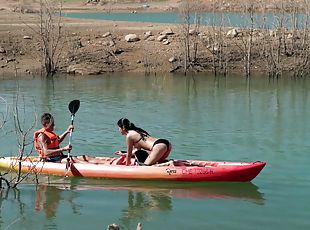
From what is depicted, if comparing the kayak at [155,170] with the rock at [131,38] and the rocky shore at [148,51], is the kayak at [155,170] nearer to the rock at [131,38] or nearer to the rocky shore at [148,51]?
the rocky shore at [148,51]

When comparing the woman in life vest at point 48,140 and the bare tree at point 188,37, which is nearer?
the woman in life vest at point 48,140

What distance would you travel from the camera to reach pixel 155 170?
13.9 meters

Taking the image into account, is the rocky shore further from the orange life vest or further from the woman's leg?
the orange life vest

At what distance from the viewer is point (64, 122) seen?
2081 centimetres

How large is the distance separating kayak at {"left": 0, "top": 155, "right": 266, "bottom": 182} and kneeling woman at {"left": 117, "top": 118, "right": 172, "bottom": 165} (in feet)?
0.59

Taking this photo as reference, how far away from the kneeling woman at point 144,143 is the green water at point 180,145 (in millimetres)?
529

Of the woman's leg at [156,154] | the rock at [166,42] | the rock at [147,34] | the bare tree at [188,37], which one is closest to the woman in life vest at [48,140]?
the woman's leg at [156,154]

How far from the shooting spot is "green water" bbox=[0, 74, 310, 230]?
39.8ft

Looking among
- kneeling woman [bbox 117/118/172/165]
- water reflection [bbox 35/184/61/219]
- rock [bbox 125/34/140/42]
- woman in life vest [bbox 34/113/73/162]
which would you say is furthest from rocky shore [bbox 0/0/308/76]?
water reflection [bbox 35/184/61/219]

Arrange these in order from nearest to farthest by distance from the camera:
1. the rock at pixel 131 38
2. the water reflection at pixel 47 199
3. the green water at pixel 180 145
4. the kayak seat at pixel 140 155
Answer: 1. the green water at pixel 180 145
2. the water reflection at pixel 47 199
3. the kayak seat at pixel 140 155
4. the rock at pixel 131 38

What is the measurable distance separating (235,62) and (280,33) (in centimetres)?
256

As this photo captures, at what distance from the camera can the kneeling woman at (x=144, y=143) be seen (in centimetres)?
1389

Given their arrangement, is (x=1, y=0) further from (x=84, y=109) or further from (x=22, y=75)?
(x=84, y=109)

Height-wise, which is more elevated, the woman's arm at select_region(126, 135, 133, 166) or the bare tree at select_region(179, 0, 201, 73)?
the bare tree at select_region(179, 0, 201, 73)
